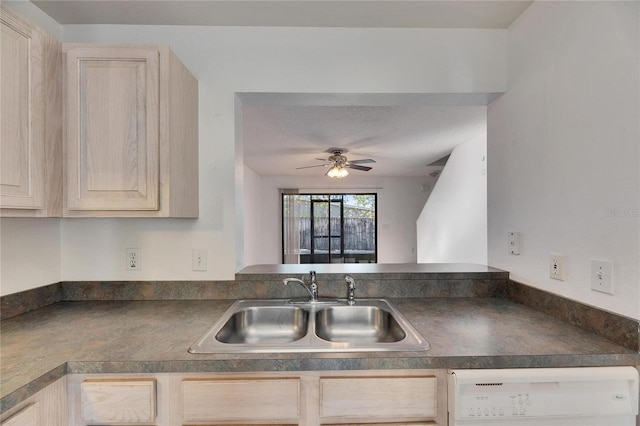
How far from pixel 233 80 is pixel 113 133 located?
2.15 ft

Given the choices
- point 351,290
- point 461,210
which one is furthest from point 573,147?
point 461,210

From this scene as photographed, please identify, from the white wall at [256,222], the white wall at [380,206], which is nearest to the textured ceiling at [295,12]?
the white wall at [256,222]

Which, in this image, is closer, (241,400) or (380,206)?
(241,400)

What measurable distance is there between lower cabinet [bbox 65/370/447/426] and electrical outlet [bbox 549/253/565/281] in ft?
2.40

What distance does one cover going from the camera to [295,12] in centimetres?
148

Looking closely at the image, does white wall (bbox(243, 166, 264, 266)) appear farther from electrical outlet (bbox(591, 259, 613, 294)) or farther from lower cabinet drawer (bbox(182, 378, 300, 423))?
electrical outlet (bbox(591, 259, 613, 294))

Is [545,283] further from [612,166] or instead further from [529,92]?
[529,92]

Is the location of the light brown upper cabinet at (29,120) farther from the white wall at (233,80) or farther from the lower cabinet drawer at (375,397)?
the lower cabinet drawer at (375,397)

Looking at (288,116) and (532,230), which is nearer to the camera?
(532,230)

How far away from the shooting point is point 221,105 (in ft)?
5.27

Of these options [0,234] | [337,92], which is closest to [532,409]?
[337,92]

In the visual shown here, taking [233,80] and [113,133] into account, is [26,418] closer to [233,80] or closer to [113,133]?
[113,133]

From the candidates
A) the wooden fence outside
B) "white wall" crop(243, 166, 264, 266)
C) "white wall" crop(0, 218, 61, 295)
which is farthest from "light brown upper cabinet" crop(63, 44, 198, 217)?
the wooden fence outside

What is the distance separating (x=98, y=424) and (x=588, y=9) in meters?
2.20
